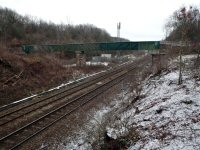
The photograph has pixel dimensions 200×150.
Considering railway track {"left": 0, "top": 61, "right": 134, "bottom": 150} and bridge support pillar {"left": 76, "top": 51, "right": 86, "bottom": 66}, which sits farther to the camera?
bridge support pillar {"left": 76, "top": 51, "right": 86, "bottom": 66}

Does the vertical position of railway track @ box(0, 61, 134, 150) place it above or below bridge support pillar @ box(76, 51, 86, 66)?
below

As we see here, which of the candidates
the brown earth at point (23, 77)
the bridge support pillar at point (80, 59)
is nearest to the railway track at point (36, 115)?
the brown earth at point (23, 77)

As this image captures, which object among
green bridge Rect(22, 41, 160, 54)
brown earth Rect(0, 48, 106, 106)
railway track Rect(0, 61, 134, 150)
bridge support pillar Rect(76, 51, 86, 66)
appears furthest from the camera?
bridge support pillar Rect(76, 51, 86, 66)

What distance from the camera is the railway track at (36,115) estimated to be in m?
12.8

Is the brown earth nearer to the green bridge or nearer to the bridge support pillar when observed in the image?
the bridge support pillar

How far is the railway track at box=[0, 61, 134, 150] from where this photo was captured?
12812mm

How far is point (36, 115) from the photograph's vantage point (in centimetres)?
1664

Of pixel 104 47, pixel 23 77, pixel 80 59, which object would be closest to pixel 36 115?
pixel 23 77

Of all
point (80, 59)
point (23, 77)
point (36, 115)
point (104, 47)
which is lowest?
point (36, 115)

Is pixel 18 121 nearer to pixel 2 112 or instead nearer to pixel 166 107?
pixel 2 112

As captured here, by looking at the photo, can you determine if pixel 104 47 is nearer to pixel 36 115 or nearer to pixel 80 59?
pixel 80 59

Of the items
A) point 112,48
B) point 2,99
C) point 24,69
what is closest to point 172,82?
point 2,99

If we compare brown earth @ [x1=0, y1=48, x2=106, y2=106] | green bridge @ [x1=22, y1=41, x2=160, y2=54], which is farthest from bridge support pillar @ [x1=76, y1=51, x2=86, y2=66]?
brown earth @ [x1=0, y1=48, x2=106, y2=106]

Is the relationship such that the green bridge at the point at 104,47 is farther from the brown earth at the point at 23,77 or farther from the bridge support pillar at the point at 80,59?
the brown earth at the point at 23,77
